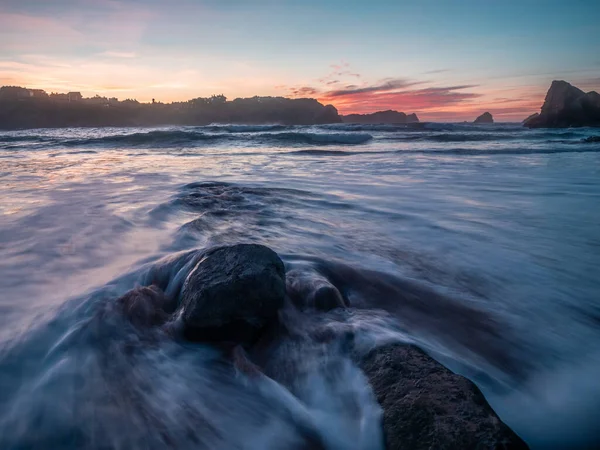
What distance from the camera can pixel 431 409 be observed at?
1310 mm

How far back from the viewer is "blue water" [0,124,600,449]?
5.26ft

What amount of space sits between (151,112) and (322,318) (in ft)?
190

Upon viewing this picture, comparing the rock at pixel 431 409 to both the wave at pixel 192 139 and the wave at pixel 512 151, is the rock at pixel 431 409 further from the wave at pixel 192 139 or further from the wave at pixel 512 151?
the wave at pixel 192 139

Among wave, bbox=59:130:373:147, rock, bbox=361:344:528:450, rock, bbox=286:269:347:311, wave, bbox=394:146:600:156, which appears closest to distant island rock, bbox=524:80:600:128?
wave, bbox=59:130:373:147

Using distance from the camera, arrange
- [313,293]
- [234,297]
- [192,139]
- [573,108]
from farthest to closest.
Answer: [573,108] < [192,139] < [313,293] < [234,297]

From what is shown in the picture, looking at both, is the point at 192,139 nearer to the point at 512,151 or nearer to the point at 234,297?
the point at 512,151

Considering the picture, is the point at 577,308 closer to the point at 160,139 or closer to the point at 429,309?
the point at 429,309

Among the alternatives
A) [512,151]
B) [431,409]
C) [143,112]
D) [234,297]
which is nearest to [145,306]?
[234,297]

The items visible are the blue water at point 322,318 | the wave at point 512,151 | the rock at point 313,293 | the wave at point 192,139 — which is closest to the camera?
the blue water at point 322,318

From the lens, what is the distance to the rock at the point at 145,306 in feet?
7.31

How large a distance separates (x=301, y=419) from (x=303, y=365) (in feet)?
1.03

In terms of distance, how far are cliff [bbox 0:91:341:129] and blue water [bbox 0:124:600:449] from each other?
4778cm

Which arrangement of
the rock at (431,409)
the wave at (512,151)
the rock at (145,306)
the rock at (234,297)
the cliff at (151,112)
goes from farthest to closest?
the cliff at (151,112)
the wave at (512,151)
the rock at (145,306)
the rock at (234,297)
the rock at (431,409)

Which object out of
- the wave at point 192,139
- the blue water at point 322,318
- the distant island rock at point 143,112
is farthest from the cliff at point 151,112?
the blue water at point 322,318
